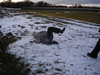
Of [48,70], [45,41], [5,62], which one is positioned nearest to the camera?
[48,70]

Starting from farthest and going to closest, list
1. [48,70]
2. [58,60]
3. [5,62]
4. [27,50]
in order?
[27,50]
[58,60]
[5,62]
[48,70]

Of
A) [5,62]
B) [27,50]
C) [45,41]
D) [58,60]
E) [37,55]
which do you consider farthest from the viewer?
[45,41]

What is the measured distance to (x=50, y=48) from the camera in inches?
250

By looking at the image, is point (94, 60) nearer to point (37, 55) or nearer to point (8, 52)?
point (37, 55)

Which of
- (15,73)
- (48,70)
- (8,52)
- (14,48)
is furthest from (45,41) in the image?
(15,73)

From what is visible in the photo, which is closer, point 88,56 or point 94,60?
point 94,60

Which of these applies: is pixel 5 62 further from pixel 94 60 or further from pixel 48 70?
pixel 94 60

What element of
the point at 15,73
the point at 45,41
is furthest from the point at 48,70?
the point at 45,41

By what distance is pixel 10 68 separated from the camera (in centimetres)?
423

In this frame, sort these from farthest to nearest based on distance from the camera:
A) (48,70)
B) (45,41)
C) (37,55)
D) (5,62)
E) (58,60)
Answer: (45,41) < (37,55) < (58,60) < (5,62) < (48,70)

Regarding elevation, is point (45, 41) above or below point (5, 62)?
above

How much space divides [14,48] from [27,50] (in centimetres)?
99

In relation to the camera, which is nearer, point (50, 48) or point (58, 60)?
point (58, 60)

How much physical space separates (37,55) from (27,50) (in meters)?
0.93
